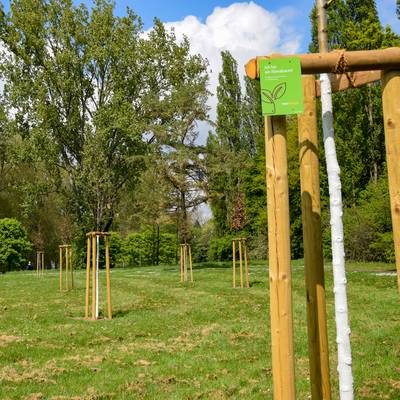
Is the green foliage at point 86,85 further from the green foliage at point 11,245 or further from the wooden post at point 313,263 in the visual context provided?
the wooden post at point 313,263

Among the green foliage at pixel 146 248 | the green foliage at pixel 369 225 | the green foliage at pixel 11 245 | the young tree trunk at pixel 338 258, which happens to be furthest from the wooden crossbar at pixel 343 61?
A: the green foliage at pixel 146 248

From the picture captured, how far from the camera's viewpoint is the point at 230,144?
38.2 metres

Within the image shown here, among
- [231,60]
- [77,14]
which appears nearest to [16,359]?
[77,14]

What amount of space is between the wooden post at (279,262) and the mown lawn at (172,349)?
202 cm

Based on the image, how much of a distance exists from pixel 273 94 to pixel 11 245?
3280 centimetres

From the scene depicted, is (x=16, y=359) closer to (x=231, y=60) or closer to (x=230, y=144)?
(x=230, y=144)

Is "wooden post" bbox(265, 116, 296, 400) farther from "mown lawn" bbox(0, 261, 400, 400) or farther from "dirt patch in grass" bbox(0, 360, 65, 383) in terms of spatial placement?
"dirt patch in grass" bbox(0, 360, 65, 383)

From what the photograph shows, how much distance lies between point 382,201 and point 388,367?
696 inches

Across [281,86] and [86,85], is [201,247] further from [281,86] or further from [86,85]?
[281,86]

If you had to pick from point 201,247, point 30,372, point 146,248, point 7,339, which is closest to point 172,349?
point 30,372

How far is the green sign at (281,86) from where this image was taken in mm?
3090

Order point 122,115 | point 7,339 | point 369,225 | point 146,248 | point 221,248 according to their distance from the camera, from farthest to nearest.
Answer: point 146,248 → point 221,248 → point 122,115 → point 369,225 → point 7,339

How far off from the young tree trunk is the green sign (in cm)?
48

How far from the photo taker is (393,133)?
3289 mm
